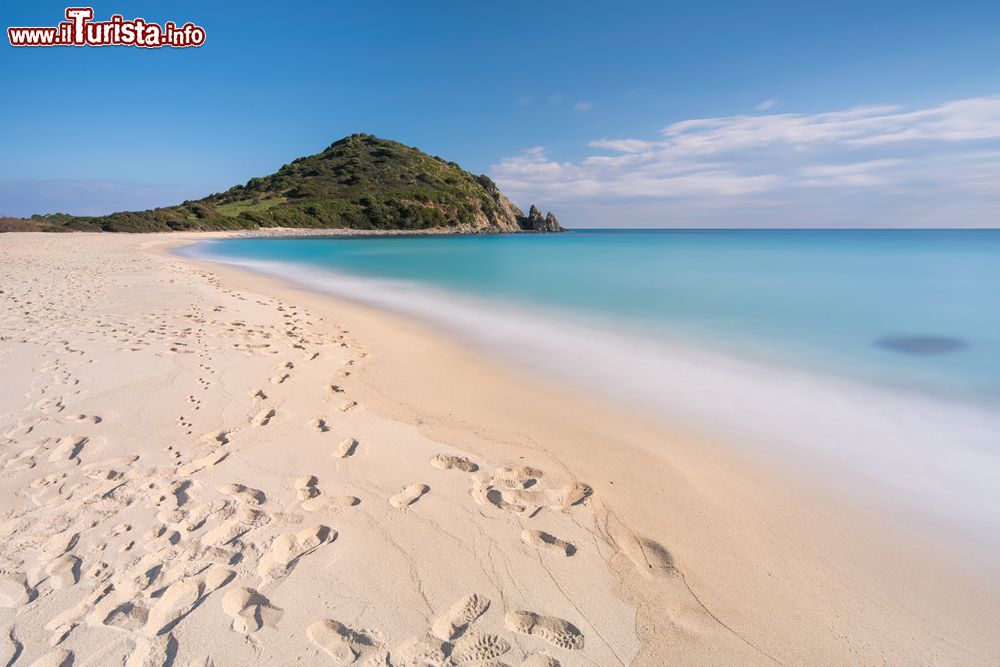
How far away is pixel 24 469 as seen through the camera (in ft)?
10.5

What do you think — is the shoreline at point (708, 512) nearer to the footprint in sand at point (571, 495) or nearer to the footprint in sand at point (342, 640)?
the footprint in sand at point (571, 495)

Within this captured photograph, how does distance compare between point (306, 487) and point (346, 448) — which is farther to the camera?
point (346, 448)

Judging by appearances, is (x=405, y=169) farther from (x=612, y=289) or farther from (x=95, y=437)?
(x=95, y=437)

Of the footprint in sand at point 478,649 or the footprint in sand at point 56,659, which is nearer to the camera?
the footprint in sand at point 56,659

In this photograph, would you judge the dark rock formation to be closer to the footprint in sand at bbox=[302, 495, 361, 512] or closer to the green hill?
the green hill

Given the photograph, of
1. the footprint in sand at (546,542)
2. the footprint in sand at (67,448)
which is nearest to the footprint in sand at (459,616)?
the footprint in sand at (546,542)

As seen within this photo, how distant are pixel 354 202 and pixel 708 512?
283 feet

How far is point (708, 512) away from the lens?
3.16 m

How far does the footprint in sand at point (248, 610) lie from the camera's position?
6.83 feet

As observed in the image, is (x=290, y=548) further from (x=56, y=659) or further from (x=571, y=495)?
(x=571, y=495)

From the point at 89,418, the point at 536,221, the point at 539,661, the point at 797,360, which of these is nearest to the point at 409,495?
the point at 539,661

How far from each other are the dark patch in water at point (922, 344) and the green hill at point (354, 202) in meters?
60.5

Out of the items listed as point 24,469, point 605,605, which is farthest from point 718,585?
point 24,469

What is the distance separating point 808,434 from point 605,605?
3.39 metres
